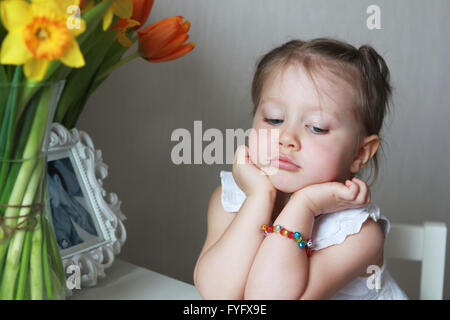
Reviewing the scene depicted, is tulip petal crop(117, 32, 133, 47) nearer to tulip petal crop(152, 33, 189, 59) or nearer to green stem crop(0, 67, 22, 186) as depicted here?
tulip petal crop(152, 33, 189, 59)

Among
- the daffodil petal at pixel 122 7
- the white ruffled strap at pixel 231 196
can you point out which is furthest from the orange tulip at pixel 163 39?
the white ruffled strap at pixel 231 196

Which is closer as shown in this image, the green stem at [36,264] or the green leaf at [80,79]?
the green stem at [36,264]

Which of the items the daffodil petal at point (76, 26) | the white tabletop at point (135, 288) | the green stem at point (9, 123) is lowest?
the white tabletop at point (135, 288)

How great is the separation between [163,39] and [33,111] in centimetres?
24

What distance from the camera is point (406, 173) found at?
52.5 inches

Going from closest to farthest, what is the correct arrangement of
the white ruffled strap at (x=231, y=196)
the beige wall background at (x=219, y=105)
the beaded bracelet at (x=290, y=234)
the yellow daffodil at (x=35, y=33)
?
the yellow daffodil at (x=35, y=33) < the beaded bracelet at (x=290, y=234) < the white ruffled strap at (x=231, y=196) < the beige wall background at (x=219, y=105)

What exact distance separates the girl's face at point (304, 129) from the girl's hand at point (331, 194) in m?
0.02

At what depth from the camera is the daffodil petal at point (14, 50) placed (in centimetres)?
49

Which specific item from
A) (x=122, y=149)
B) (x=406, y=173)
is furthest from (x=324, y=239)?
(x=406, y=173)

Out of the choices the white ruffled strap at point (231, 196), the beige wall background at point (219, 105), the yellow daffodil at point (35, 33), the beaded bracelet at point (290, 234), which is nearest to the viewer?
the yellow daffodil at point (35, 33)

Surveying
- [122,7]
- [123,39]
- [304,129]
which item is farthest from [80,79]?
[304,129]

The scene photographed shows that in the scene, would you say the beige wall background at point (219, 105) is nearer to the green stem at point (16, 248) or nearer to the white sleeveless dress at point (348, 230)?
the white sleeveless dress at point (348, 230)

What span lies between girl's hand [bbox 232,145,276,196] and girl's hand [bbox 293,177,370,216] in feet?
0.14

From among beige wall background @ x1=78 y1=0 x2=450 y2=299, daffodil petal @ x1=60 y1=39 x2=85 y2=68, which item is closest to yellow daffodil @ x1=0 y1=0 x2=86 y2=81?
daffodil petal @ x1=60 y1=39 x2=85 y2=68
